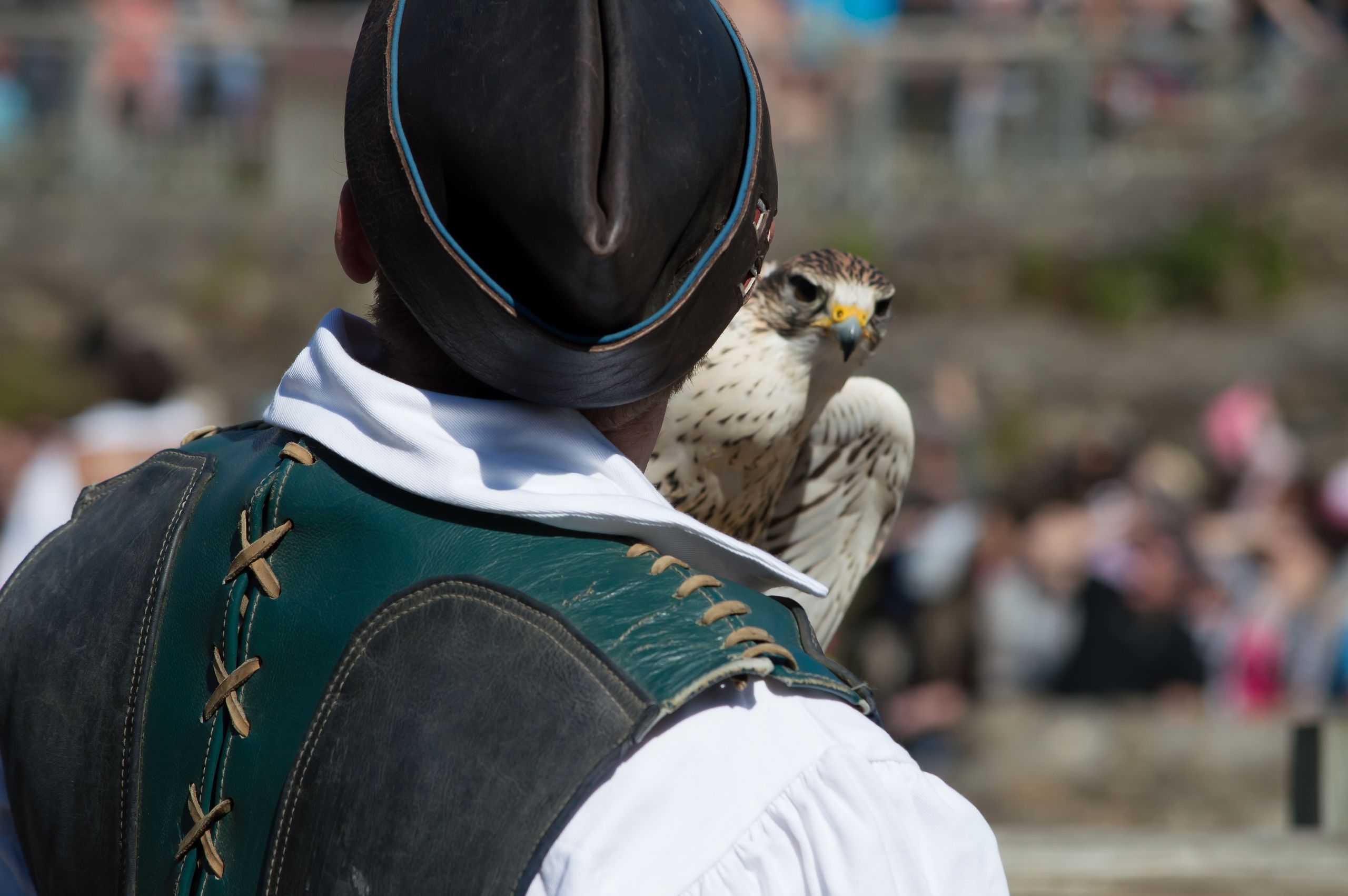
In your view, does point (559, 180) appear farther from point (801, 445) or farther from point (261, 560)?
point (801, 445)

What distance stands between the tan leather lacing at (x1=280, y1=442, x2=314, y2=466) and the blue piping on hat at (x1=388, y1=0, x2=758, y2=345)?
227mm

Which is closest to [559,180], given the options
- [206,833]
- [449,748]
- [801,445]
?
[449,748]

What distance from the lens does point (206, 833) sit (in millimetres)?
1090

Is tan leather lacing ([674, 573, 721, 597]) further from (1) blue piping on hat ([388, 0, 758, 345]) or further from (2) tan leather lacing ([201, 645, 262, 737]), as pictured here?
(2) tan leather lacing ([201, 645, 262, 737])

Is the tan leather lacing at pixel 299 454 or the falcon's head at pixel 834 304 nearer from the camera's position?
the tan leather lacing at pixel 299 454

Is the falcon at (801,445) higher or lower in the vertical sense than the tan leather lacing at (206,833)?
lower

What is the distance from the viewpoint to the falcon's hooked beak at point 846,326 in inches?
110

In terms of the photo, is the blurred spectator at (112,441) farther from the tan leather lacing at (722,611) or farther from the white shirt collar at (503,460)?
the tan leather lacing at (722,611)

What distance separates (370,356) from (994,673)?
16.1ft

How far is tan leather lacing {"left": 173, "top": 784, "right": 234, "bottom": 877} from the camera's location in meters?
1.08

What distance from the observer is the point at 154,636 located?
1.17 metres

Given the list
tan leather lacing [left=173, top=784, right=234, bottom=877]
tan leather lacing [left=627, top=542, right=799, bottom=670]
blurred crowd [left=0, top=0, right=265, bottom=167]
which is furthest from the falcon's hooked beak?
blurred crowd [left=0, top=0, right=265, bottom=167]

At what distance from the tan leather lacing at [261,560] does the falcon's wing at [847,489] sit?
1.44m

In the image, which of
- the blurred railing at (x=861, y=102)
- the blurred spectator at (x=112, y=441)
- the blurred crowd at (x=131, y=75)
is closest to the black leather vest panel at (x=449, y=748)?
the blurred spectator at (x=112, y=441)
